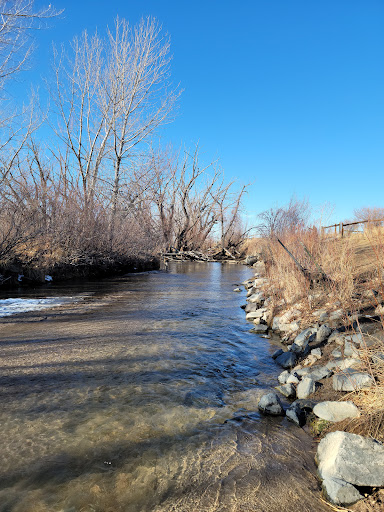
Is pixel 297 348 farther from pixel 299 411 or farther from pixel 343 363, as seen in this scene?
pixel 299 411

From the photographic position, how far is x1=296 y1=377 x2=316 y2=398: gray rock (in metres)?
3.36

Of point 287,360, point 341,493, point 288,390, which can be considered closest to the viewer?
point 341,493

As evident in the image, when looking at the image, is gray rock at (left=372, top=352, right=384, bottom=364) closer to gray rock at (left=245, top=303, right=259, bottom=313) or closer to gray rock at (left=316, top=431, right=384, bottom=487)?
gray rock at (left=316, top=431, right=384, bottom=487)

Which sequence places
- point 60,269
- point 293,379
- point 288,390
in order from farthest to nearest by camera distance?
point 60,269 → point 293,379 → point 288,390

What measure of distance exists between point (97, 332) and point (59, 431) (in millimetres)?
2954

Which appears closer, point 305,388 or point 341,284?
point 305,388

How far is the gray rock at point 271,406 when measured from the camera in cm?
311

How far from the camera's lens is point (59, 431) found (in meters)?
2.68

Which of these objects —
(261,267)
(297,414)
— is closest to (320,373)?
(297,414)

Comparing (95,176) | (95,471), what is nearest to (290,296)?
(95,471)

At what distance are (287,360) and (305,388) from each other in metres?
1.06

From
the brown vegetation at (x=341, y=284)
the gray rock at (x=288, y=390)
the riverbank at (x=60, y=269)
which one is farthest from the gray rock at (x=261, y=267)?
the gray rock at (x=288, y=390)

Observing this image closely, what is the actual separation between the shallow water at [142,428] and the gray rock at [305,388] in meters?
0.40

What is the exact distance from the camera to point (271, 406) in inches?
123
